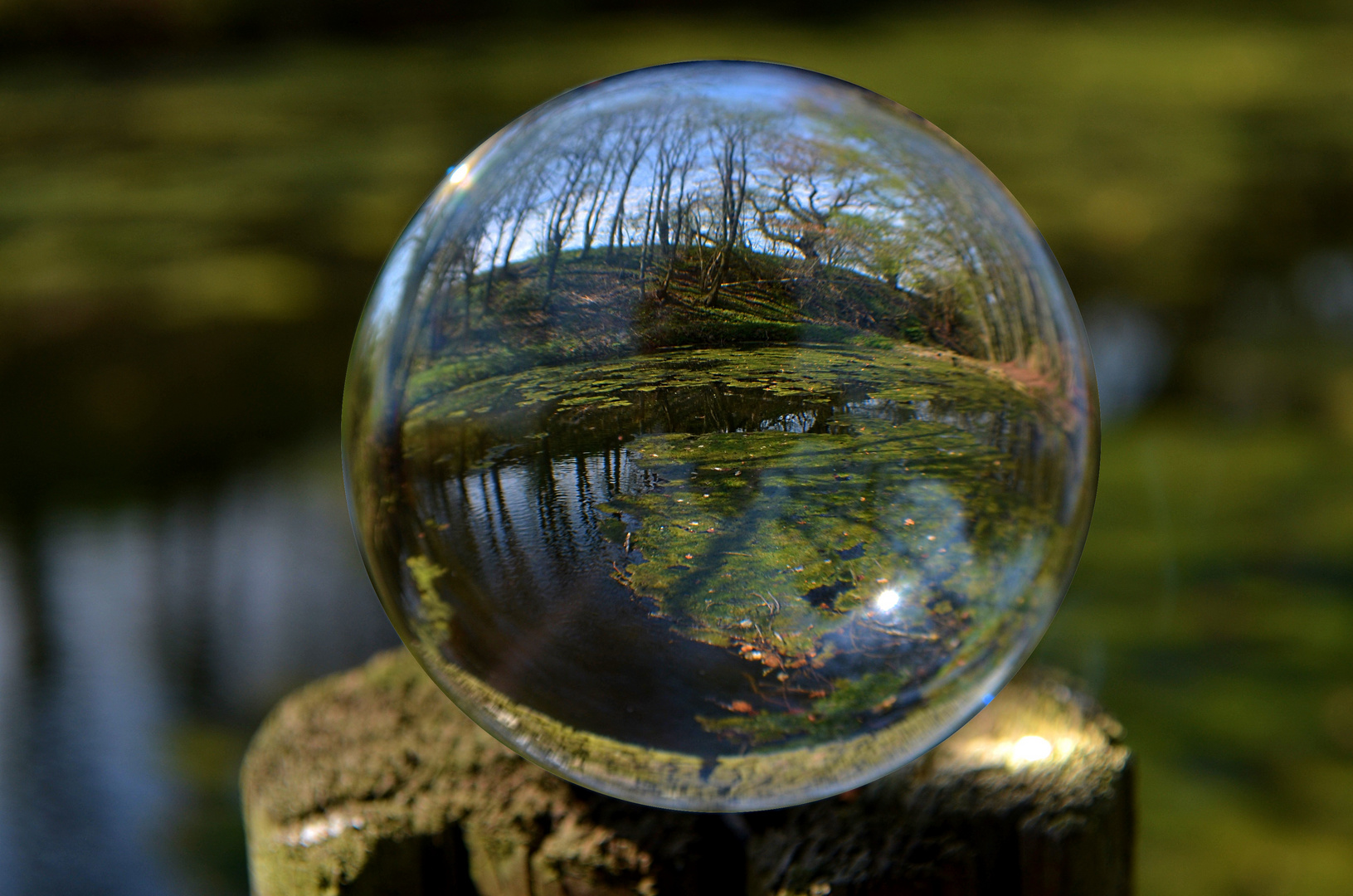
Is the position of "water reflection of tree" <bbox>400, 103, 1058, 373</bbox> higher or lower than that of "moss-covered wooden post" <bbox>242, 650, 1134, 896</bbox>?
higher

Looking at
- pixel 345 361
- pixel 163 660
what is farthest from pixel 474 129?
pixel 163 660

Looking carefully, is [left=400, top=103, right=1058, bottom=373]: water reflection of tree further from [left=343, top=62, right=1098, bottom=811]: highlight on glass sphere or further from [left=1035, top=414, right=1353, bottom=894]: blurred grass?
[left=1035, top=414, right=1353, bottom=894]: blurred grass

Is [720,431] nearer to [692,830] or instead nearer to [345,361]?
[692,830]

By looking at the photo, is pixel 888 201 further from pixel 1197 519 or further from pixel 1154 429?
pixel 1154 429

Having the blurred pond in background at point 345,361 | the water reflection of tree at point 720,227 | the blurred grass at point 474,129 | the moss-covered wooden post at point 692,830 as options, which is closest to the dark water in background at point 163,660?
the blurred pond in background at point 345,361

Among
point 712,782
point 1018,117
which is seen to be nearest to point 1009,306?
point 712,782

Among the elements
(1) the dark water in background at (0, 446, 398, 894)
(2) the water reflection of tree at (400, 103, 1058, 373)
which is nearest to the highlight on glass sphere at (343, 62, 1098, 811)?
(2) the water reflection of tree at (400, 103, 1058, 373)

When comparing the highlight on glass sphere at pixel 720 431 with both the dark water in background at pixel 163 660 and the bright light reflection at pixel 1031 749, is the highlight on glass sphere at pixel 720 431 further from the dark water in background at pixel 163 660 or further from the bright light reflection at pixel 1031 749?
the dark water in background at pixel 163 660
